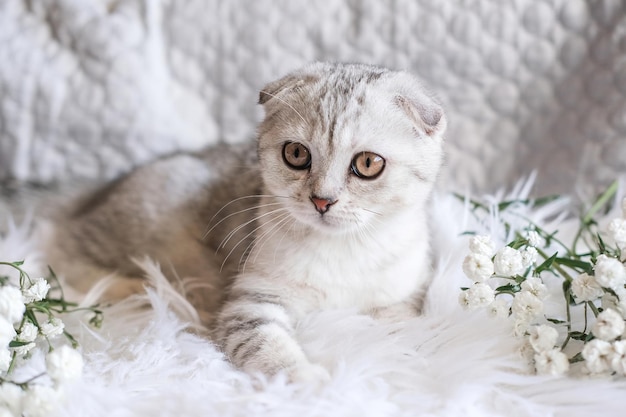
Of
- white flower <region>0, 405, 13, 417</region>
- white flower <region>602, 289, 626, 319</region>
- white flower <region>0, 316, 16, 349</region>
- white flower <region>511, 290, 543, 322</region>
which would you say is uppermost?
white flower <region>602, 289, 626, 319</region>

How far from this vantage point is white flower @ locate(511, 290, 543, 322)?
85 cm

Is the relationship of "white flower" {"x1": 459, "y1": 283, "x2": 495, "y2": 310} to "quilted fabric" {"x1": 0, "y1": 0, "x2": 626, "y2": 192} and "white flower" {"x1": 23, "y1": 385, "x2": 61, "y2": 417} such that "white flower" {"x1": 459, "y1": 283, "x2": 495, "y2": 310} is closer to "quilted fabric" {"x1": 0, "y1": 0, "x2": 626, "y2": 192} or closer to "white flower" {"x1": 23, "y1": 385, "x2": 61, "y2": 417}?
"white flower" {"x1": 23, "y1": 385, "x2": 61, "y2": 417}

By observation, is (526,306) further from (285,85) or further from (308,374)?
(285,85)

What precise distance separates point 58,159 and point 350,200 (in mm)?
981

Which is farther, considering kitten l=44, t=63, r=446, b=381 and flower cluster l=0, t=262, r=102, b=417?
kitten l=44, t=63, r=446, b=381

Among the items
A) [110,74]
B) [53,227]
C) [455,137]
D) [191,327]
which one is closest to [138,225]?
[53,227]

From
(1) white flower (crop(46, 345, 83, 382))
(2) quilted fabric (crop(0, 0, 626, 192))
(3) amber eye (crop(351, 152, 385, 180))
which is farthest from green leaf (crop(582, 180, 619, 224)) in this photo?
(1) white flower (crop(46, 345, 83, 382))

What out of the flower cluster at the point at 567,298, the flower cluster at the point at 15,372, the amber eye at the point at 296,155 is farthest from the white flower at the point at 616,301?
the flower cluster at the point at 15,372

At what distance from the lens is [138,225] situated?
52.8 inches

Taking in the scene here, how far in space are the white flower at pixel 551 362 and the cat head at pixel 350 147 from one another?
0.30 metres

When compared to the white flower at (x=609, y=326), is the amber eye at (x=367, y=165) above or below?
above

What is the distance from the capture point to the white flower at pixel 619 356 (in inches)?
30.6

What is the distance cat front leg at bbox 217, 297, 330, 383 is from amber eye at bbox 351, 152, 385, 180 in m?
0.27

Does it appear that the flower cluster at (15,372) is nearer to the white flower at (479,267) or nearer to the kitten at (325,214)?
the kitten at (325,214)
